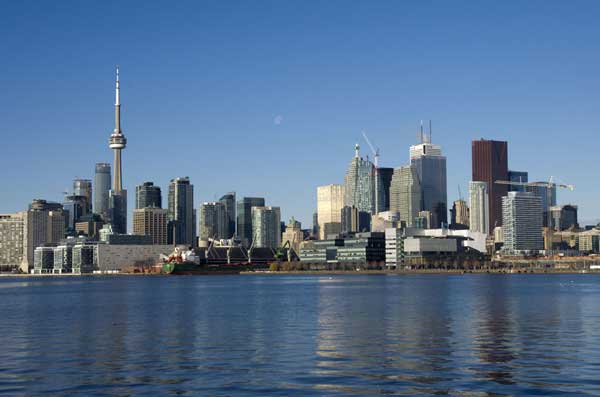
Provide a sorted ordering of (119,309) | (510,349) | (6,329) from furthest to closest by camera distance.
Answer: (119,309), (6,329), (510,349)

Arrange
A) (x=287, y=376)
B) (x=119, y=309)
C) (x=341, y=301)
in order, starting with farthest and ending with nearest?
1. (x=341, y=301)
2. (x=119, y=309)
3. (x=287, y=376)

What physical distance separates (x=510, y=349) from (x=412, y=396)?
64.7 ft

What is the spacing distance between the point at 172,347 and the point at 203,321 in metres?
24.7

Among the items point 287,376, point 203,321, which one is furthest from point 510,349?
point 203,321

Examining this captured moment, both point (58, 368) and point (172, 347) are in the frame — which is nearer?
point (58, 368)

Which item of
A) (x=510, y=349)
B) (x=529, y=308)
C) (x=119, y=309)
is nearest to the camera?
(x=510, y=349)

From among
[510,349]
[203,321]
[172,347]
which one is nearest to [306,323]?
[203,321]

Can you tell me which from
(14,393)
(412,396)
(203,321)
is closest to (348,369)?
(412,396)

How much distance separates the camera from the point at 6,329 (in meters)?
83.1

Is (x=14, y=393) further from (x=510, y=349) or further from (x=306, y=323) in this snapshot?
(x=306, y=323)

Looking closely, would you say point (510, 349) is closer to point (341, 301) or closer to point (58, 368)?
point (58, 368)

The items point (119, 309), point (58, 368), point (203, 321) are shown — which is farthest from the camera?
point (119, 309)

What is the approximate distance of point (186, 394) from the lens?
44.4 metres

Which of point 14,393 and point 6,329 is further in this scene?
point 6,329
